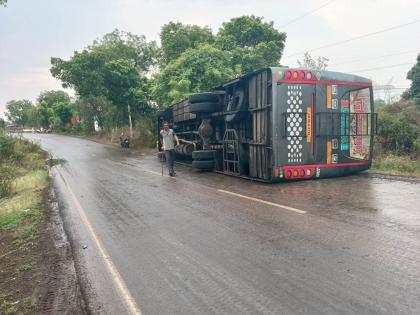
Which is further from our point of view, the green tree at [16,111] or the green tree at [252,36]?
the green tree at [16,111]

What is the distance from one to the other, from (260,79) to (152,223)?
17.2 feet

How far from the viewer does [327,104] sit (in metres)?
9.73

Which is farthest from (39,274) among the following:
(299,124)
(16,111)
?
(16,111)

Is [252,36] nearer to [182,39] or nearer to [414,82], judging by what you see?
[182,39]

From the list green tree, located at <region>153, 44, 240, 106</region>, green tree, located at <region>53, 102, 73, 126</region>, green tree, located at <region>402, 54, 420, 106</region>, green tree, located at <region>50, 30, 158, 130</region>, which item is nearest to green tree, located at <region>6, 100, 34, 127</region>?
green tree, located at <region>53, 102, 73, 126</region>

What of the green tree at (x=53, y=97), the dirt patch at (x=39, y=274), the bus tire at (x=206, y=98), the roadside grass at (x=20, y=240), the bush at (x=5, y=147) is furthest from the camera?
the green tree at (x=53, y=97)

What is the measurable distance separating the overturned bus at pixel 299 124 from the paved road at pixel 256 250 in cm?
106

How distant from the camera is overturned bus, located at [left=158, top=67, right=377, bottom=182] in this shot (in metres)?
9.28

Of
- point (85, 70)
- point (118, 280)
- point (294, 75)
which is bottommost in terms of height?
point (118, 280)

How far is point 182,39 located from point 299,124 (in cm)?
2479

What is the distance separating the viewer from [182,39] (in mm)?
31922

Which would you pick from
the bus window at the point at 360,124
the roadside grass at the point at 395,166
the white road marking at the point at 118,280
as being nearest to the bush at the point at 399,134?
the roadside grass at the point at 395,166

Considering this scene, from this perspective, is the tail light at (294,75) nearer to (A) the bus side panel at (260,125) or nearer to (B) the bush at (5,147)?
(A) the bus side panel at (260,125)

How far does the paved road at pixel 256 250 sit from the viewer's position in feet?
11.0
